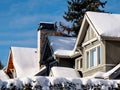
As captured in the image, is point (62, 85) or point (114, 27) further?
point (114, 27)

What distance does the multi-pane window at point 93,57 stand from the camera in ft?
89.8

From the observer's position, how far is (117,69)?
24453 millimetres

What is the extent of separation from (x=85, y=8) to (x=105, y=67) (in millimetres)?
30969

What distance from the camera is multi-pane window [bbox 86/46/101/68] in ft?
89.8

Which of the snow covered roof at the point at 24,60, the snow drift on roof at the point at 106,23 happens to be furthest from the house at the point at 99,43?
the snow covered roof at the point at 24,60

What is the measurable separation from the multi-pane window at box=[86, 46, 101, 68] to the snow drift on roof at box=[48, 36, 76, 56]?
12.1 feet

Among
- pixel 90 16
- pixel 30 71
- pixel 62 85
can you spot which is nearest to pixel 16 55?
pixel 30 71

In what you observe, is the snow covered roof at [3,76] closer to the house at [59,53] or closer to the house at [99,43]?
the house at [59,53]

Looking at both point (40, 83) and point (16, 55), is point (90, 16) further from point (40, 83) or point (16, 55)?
point (16, 55)

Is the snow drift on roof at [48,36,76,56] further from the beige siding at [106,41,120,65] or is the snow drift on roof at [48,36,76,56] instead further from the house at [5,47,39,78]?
the house at [5,47,39,78]

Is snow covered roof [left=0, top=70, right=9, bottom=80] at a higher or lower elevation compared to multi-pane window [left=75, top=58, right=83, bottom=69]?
lower

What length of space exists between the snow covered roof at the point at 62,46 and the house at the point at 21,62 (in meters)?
9.38

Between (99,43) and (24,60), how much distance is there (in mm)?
21830

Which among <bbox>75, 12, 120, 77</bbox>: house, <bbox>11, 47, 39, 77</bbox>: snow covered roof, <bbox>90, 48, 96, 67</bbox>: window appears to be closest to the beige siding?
<bbox>75, 12, 120, 77</bbox>: house
